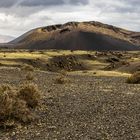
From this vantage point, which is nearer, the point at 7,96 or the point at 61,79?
the point at 7,96

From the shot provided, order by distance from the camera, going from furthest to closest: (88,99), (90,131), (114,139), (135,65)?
(135,65)
(88,99)
(90,131)
(114,139)

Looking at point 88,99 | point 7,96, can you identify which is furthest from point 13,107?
point 88,99

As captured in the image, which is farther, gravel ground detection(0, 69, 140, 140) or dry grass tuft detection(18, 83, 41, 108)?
dry grass tuft detection(18, 83, 41, 108)

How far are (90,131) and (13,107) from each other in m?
3.92

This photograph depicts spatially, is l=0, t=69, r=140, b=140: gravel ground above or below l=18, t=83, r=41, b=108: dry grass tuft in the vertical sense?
below

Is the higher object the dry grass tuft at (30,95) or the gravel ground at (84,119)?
the dry grass tuft at (30,95)

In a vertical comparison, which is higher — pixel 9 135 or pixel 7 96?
pixel 7 96

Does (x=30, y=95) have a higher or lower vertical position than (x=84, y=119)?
higher

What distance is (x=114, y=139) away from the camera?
1945cm

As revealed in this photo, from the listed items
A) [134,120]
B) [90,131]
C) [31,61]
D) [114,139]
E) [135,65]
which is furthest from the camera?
[31,61]

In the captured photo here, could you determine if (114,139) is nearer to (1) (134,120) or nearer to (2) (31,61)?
(1) (134,120)

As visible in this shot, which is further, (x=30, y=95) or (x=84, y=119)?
(x=30, y=95)

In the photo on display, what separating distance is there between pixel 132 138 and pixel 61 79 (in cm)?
2399

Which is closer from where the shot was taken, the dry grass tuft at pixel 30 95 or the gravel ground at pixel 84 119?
the gravel ground at pixel 84 119
